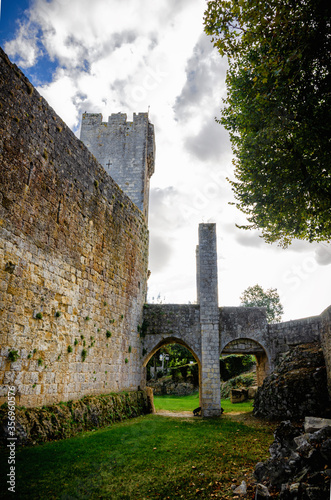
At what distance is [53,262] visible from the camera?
329 inches

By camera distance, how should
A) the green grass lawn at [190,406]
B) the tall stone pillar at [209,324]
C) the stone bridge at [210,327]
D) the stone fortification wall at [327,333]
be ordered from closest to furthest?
1. the stone fortification wall at [327,333]
2. the tall stone pillar at [209,324]
3. the stone bridge at [210,327]
4. the green grass lawn at [190,406]

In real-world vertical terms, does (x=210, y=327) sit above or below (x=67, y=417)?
above

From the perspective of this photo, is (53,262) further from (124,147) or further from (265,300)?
(265,300)

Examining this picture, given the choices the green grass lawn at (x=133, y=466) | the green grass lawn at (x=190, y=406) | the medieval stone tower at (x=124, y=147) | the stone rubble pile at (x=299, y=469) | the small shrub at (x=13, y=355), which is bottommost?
the green grass lawn at (x=190, y=406)

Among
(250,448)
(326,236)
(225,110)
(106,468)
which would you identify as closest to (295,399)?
(250,448)

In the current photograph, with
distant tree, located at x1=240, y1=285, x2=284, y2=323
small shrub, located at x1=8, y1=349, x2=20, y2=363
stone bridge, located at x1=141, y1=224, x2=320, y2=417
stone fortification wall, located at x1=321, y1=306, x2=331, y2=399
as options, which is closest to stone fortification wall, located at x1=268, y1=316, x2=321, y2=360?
stone bridge, located at x1=141, y1=224, x2=320, y2=417

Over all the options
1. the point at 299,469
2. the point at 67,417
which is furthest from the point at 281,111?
the point at 67,417

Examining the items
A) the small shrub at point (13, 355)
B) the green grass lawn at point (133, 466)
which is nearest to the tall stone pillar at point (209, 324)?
the green grass lawn at point (133, 466)

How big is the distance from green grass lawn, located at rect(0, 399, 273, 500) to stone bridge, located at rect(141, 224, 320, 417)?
6.50 meters

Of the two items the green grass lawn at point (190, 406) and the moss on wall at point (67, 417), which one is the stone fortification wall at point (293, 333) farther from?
the moss on wall at point (67, 417)

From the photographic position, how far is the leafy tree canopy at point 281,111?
6.30 meters

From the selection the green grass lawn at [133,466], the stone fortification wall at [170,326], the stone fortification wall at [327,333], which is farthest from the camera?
the stone fortification wall at [170,326]

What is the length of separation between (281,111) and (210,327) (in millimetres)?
10067

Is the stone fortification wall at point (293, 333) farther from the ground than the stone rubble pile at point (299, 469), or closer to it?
farther from the ground
